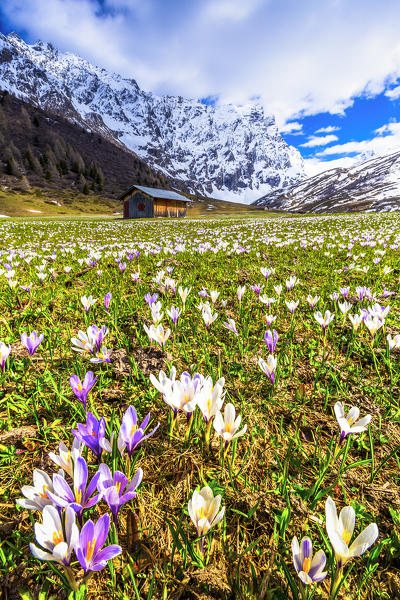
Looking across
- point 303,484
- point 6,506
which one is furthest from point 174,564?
point 6,506

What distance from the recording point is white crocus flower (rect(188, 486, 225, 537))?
3.34ft

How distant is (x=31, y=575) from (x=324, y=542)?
3.81ft

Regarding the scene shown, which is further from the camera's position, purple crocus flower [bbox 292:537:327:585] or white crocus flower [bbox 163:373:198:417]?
white crocus flower [bbox 163:373:198:417]

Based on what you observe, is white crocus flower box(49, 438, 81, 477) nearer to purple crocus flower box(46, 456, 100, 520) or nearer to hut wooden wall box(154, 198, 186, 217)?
purple crocus flower box(46, 456, 100, 520)

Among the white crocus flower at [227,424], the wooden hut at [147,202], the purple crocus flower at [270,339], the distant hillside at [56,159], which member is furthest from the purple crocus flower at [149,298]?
the distant hillside at [56,159]

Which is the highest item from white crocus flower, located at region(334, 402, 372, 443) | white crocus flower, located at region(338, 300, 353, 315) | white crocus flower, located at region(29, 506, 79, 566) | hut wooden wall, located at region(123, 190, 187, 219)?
hut wooden wall, located at region(123, 190, 187, 219)

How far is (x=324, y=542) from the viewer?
1193 mm

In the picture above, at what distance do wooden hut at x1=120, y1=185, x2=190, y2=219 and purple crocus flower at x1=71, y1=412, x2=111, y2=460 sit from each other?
57859 mm

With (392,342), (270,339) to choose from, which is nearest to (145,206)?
(270,339)

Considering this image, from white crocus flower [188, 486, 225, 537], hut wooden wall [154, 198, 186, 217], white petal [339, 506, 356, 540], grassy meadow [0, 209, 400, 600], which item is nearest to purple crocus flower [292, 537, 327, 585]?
grassy meadow [0, 209, 400, 600]

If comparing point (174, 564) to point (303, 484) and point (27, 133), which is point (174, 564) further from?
point (27, 133)

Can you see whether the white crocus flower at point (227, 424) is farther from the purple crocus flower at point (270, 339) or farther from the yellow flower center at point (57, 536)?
the purple crocus flower at point (270, 339)

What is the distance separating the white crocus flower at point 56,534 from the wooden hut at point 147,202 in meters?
58.2

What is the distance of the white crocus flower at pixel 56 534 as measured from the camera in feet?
2.76
